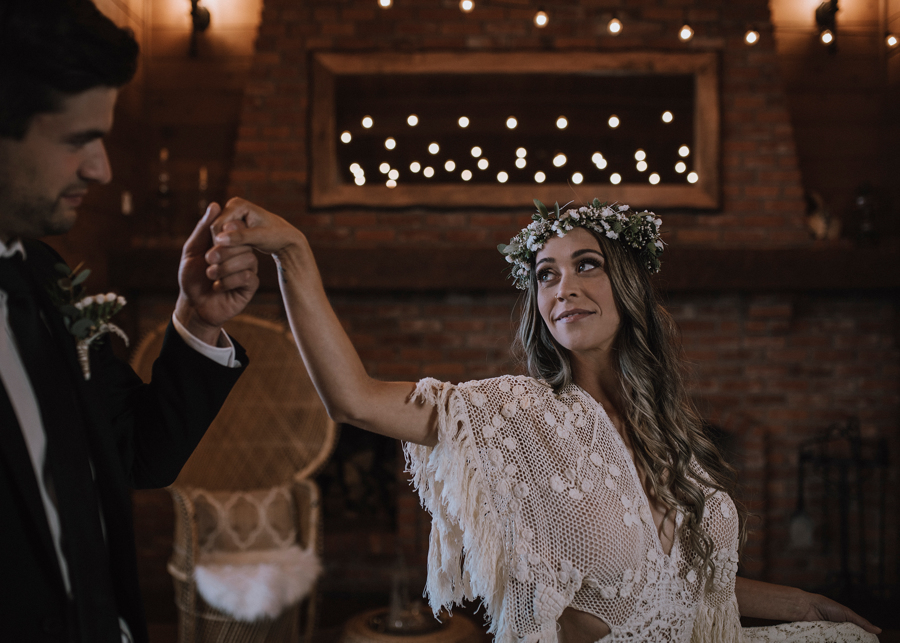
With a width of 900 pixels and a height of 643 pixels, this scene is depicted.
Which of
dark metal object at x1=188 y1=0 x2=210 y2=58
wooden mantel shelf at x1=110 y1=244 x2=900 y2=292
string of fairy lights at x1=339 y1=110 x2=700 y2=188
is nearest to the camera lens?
wooden mantel shelf at x1=110 y1=244 x2=900 y2=292

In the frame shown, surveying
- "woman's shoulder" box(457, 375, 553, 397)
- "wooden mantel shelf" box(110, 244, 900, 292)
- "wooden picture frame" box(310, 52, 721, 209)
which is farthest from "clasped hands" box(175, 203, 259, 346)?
"wooden picture frame" box(310, 52, 721, 209)

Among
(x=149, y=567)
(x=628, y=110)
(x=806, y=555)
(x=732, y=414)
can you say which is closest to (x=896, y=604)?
(x=806, y=555)

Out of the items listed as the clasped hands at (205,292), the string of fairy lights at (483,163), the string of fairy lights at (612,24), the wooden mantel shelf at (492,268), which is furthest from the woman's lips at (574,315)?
the string of fairy lights at (612,24)

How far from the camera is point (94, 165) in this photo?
2.23ft

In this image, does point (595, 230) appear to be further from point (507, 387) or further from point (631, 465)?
point (631, 465)

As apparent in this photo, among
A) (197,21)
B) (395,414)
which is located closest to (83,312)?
(395,414)

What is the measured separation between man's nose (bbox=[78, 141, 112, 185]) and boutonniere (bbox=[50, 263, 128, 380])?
0.39ft

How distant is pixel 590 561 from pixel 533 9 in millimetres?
2977

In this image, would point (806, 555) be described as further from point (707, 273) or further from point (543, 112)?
point (543, 112)

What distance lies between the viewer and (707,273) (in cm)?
328

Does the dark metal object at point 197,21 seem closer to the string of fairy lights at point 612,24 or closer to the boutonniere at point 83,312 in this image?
the string of fairy lights at point 612,24

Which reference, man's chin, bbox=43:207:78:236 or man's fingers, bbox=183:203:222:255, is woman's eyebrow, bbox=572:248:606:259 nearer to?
man's fingers, bbox=183:203:222:255

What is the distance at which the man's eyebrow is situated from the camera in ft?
2.15

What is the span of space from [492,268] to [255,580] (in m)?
1.71
